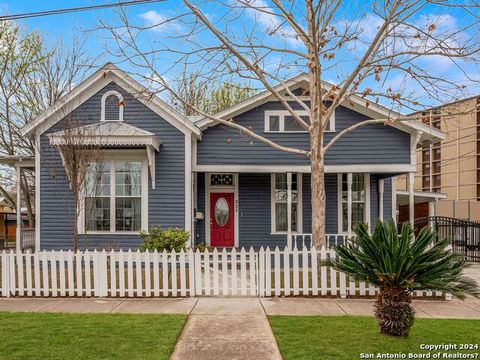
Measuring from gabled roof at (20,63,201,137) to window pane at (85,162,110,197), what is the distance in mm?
1860

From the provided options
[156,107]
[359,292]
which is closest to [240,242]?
[156,107]

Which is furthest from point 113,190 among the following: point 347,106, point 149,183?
point 347,106

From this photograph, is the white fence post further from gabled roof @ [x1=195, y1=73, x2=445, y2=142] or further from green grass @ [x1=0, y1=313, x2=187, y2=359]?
gabled roof @ [x1=195, y1=73, x2=445, y2=142]

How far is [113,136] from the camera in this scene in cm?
1110

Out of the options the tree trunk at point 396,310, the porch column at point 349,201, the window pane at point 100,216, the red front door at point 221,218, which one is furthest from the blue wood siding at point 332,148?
the tree trunk at point 396,310

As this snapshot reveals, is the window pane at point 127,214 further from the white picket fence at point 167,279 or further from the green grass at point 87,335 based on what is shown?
the green grass at point 87,335

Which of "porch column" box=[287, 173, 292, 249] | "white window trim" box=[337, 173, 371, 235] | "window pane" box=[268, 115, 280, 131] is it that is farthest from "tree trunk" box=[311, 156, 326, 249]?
"white window trim" box=[337, 173, 371, 235]

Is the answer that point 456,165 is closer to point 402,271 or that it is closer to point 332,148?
point 332,148

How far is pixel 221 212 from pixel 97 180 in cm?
465

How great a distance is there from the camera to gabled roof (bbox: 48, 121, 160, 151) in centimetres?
1070

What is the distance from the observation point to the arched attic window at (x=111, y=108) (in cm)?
1209

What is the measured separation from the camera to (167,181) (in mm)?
12086

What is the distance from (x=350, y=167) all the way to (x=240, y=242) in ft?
15.2

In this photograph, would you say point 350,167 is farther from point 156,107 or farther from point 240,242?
point 156,107
